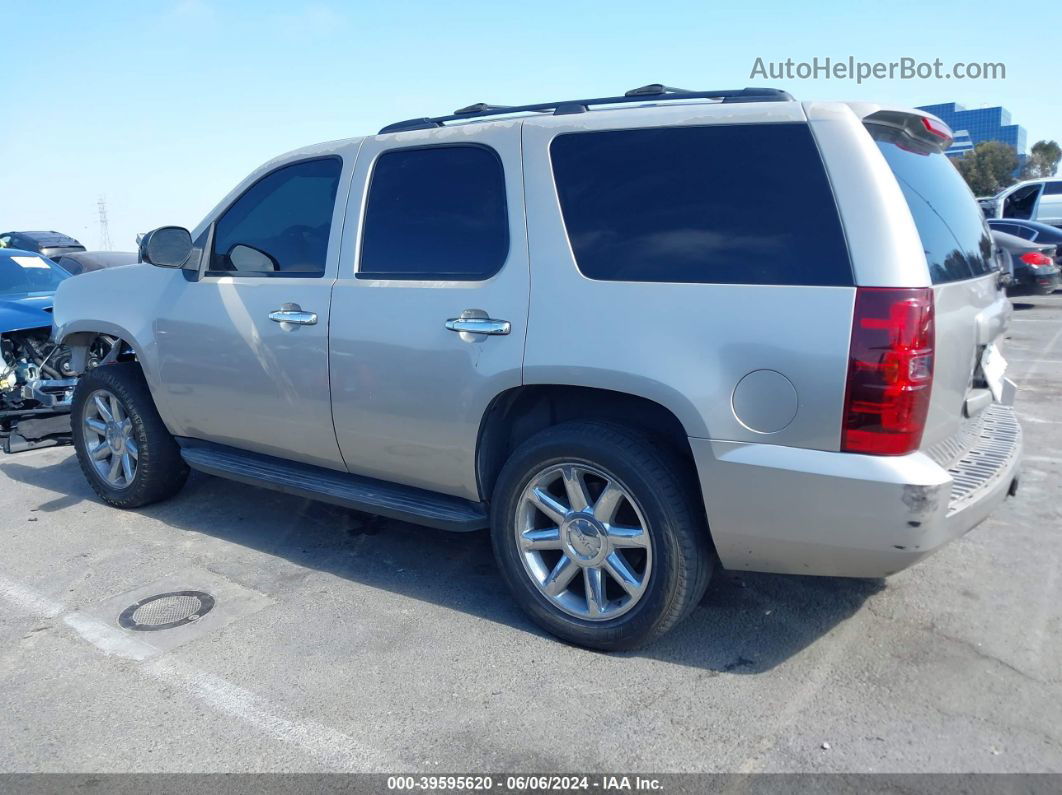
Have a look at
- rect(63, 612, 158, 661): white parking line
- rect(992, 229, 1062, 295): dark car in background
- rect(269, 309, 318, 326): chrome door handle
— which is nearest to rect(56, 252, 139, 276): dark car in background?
rect(269, 309, 318, 326): chrome door handle

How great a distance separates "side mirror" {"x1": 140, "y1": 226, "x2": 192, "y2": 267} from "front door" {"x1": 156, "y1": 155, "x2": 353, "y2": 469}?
0.12 m

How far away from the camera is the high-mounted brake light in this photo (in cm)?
341

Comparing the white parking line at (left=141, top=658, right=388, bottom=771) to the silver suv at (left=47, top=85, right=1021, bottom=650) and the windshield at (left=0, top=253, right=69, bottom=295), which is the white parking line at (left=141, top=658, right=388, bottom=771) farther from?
the windshield at (left=0, top=253, right=69, bottom=295)

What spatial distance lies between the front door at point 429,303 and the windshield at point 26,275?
→ 5263mm

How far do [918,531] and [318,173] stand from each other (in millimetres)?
3146

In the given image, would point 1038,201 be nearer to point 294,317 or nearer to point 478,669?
point 294,317

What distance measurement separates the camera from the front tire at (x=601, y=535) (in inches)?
127

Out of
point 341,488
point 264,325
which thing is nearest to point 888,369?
point 341,488

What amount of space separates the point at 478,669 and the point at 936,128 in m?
2.79

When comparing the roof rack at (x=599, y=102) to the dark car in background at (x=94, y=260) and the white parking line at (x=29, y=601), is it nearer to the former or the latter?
the white parking line at (x=29, y=601)

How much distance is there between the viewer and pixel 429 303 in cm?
372

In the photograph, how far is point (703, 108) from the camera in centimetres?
324

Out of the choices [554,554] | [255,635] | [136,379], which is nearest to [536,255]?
[554,554]

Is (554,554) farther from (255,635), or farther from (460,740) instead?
(255,635)
